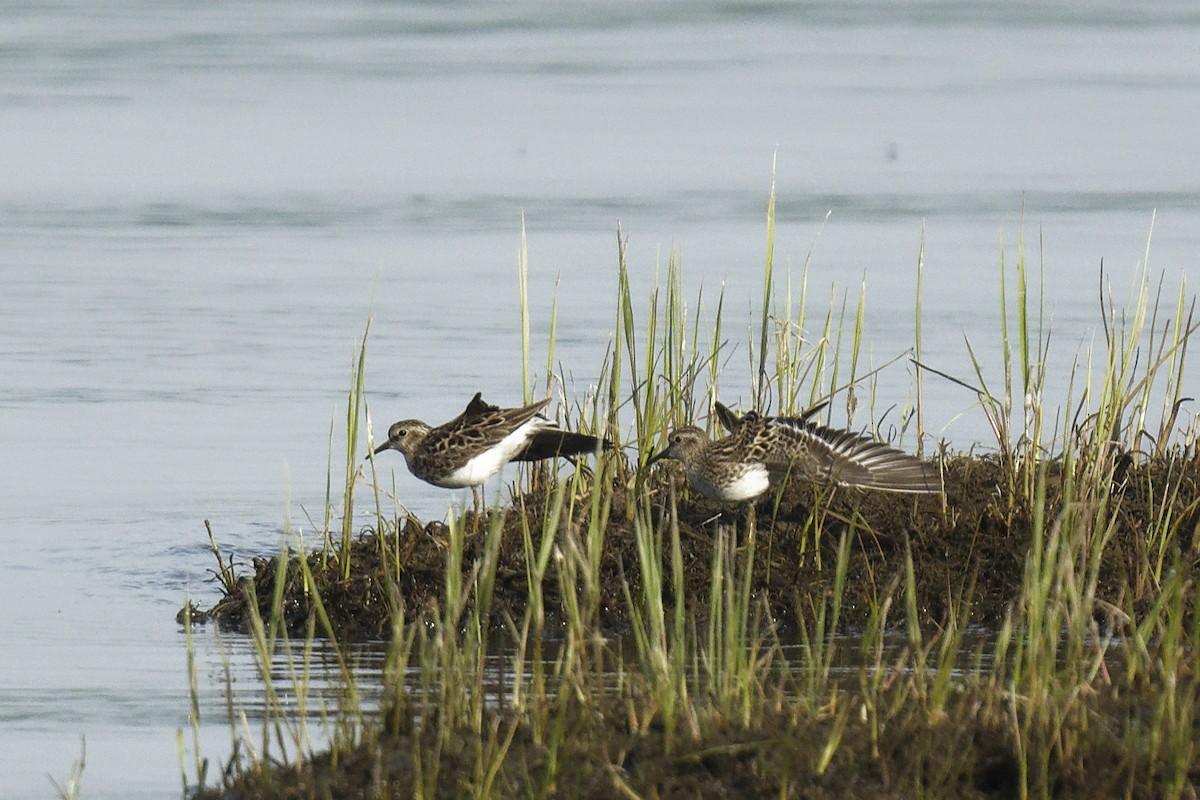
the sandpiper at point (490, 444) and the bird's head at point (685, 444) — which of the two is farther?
the sandpiper at point (490, 444)

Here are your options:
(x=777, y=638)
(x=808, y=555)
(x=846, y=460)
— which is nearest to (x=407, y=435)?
(x=808, y=555)

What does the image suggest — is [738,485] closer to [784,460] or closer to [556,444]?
[784,460]

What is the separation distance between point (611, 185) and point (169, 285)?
6.00 meters

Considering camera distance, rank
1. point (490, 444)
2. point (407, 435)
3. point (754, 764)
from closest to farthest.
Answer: point (754, 764) < point (490, 444) < point (407, 435)

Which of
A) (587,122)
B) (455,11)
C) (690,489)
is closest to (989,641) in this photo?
(690,489)

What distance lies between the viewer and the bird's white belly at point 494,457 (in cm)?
874

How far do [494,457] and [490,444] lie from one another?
0.06m

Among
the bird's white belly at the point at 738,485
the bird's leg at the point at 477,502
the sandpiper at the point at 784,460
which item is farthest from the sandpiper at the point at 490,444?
the bird's white belly at the point at 738,485

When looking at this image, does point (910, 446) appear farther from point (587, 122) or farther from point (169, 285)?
point (587, 122)

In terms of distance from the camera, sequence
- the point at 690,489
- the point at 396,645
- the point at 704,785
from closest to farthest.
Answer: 1. the point at 704,785
2. the point at 396,645
3. the point at 690,489

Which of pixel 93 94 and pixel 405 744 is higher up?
pixel 93 94

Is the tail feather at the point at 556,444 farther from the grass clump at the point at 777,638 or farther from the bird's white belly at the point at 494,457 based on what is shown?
the grass clump at the point at 777,638

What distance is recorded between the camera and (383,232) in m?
18.9

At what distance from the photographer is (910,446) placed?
454 inches
